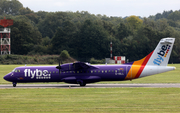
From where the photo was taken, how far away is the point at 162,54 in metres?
29.9

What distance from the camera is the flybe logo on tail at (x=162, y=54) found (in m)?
29.8

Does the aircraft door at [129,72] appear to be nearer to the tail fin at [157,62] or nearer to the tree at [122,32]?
the tail fin at [157,62]

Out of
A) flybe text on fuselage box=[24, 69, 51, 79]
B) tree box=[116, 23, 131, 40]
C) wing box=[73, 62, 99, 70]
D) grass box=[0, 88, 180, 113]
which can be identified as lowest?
grass box=[0, 88, 180, 113]

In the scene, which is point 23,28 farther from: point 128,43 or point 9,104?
point 9,104

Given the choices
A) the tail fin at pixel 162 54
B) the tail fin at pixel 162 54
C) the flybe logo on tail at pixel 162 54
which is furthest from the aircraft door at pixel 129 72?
the flybe logo on tail at pixel 162 54

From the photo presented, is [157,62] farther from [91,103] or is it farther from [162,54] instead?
[91,103]

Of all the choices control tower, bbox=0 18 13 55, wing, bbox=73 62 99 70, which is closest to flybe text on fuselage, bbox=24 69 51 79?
wing, bbox=73 62 99 70

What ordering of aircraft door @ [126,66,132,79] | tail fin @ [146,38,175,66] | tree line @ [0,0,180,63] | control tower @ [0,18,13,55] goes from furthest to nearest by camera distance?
tree line @ [0,0,180,63], control tower @ [0,18,13,55], aircraft door @ [126,66,132,79], tail fin @ [146,38,175,66]

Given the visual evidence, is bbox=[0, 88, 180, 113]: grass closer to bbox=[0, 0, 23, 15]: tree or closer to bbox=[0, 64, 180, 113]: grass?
bbox=[0, 64, 180, 113]: grass

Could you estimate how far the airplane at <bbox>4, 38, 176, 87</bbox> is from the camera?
97.9 feet

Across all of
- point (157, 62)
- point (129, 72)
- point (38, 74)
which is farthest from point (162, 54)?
point (38, 74)

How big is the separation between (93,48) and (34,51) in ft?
73.7

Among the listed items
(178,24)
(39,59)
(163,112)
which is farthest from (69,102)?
(178,24)

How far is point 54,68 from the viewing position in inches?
1217
